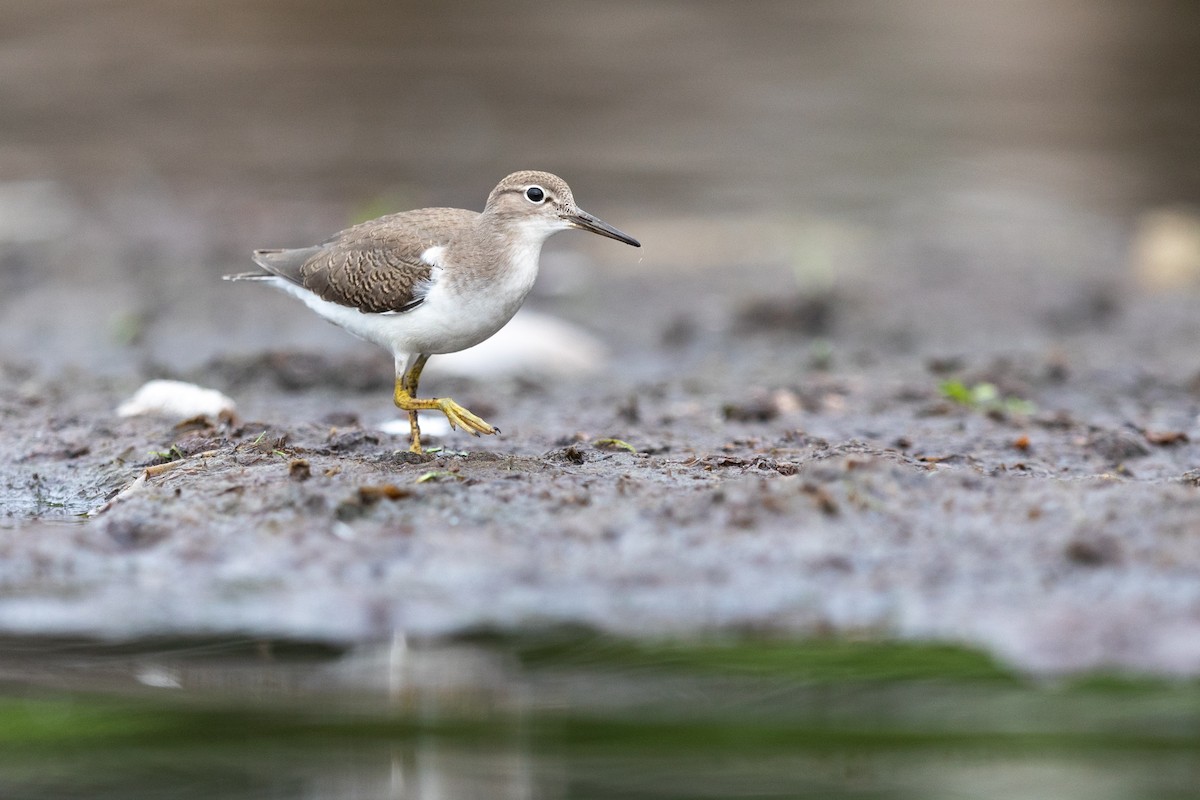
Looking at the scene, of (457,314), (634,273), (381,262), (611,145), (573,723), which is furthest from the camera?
(611,145)

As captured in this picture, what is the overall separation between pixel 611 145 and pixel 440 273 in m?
11.4

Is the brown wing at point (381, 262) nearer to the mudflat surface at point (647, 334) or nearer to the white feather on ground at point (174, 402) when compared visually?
the mudflat surface at point (647, 334)

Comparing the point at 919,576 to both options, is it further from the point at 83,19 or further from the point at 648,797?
the point at 83,19

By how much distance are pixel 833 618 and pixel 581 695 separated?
1.03 m

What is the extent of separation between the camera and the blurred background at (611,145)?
11953 millimetres

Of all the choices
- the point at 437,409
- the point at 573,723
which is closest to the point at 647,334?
the point at 437,409

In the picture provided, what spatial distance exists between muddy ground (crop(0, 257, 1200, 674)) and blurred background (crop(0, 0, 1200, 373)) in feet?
9.12

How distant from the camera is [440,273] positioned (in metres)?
6.65

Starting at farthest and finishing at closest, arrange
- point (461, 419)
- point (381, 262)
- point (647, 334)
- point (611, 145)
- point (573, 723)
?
1. point (611, 145)
2. point (647, 334)
3. point (461, 419)
4. point (381, 262)
5. point (573, 723)

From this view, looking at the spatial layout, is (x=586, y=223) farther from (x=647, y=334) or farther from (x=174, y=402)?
(x=647, y=334)

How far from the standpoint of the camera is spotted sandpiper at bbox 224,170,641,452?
661cm

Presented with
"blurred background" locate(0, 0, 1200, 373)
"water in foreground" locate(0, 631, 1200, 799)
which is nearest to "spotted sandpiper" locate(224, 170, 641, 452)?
"water in foreground" locate(0, 631, 1200, 799)

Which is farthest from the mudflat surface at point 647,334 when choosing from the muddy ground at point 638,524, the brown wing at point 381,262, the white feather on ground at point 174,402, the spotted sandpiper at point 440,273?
the brown wing at point 381,262

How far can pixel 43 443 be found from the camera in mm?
7512
